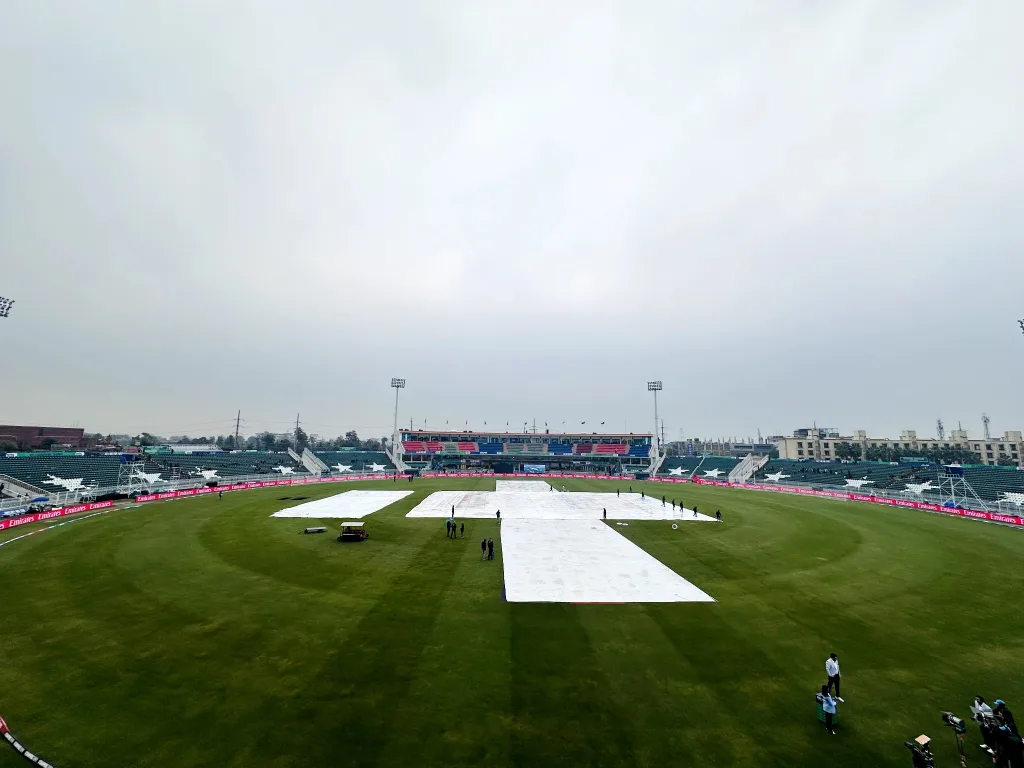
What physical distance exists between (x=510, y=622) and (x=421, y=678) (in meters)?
5.07

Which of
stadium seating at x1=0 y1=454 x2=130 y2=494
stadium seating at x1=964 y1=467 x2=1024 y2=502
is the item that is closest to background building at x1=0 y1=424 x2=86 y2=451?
stadium seating at x1=0 y1=454 x2=130 y2=494

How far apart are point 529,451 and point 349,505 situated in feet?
268

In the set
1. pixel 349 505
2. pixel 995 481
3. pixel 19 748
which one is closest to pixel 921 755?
pixel 19 748

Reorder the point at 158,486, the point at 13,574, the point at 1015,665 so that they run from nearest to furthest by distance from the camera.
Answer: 1. the point at 1015,665
2. the point at 13,574
3. the point at 158,486

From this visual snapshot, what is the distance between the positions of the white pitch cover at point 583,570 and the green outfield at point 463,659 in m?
1.16

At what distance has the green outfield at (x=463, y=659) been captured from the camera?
10492mm

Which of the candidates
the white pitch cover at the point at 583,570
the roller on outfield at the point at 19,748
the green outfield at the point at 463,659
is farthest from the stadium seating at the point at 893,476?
the roller on outfield at the point at 19,748

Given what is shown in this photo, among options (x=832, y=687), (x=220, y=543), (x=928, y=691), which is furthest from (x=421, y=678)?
(x=220, y=543)

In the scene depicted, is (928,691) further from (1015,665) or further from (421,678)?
(421,678)

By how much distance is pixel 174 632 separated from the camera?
16.2 m

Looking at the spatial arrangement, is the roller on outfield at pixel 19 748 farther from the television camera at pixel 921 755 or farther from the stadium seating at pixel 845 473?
the stadium seating at pixel 845 473

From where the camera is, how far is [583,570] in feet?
82.0

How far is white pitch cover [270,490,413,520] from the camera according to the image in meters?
41.4

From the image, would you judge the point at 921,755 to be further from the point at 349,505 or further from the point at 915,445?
the point at 915,445
